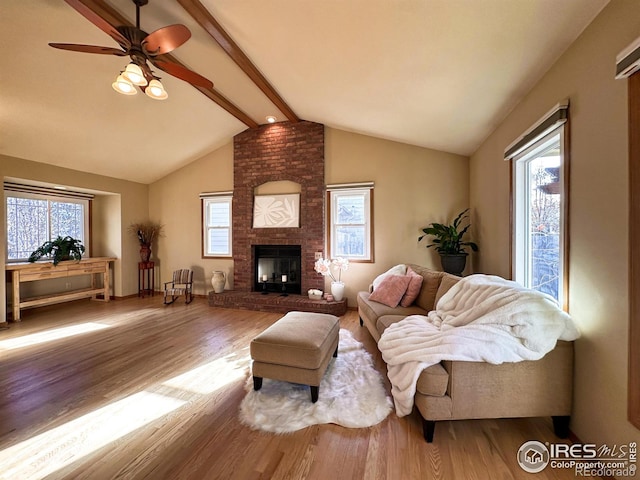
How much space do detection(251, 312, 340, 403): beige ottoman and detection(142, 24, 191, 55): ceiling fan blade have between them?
238cm

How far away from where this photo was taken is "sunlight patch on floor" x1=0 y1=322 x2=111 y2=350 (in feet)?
10.3

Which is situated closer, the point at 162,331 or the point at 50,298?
the point at 162,331

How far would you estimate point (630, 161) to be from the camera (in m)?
1.31

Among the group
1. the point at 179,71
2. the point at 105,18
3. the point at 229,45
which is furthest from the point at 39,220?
the point at 229,45

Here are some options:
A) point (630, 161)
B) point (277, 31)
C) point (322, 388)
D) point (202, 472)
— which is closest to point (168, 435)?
point (202, 472)

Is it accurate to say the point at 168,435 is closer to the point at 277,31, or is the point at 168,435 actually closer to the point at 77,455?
the point at 77,455

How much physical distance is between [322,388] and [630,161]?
2436mm

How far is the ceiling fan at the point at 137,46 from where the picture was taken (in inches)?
76.3

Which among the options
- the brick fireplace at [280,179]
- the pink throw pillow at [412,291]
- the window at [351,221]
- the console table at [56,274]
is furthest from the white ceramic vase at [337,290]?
the console table at [56,274]

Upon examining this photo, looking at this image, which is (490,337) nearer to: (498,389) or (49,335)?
(498,389)

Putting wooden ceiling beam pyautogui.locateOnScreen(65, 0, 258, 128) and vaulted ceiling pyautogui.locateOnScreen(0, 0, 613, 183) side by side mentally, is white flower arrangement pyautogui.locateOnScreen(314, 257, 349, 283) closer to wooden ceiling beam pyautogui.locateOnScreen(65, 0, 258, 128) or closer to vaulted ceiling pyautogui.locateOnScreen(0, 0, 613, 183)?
vaulted ceiling pyautogui.locateOnScreen(0, 0, 613, 183)

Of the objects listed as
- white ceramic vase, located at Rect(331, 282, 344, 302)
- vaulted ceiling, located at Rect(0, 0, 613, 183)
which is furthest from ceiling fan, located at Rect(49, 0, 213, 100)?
white ceramic vase, located at Rect(331, 282, 344, 302)

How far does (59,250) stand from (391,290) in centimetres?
561

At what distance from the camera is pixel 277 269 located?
5.12 m
